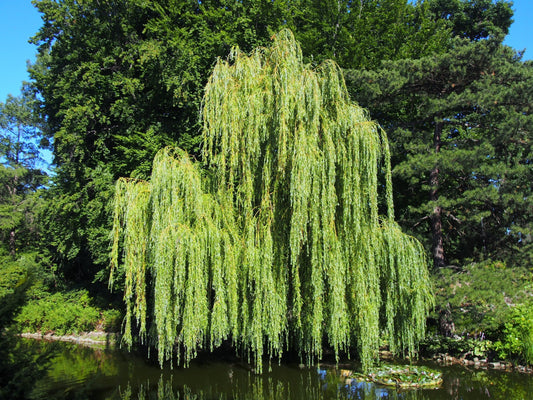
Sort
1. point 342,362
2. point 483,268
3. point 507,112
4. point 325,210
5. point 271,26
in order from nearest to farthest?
point 325,210 < point 342,362 < point 483,268 < point 507,112 < point 271,26

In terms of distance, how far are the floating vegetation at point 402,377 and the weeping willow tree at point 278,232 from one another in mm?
621

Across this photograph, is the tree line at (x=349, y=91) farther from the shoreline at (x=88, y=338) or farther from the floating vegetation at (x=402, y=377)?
the floating vegetation at (x=402, y=377)

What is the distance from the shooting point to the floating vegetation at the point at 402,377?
8.62 m

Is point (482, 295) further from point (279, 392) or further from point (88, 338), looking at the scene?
point (88, 338)

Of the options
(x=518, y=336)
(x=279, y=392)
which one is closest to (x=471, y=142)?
(x=518, y=336)

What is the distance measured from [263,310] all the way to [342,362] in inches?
140

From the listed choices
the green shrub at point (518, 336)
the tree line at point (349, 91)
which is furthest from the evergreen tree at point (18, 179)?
the green shrub at point (518, 336)

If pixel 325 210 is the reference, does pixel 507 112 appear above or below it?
above

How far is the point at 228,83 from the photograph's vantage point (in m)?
9.16

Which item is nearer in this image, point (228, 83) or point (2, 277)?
point (228, 83)

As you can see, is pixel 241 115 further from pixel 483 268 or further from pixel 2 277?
pixel 2 277

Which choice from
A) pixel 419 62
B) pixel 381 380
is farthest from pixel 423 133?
pixel 381 380

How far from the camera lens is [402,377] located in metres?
8.78

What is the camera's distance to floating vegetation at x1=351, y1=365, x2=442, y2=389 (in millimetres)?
8617
